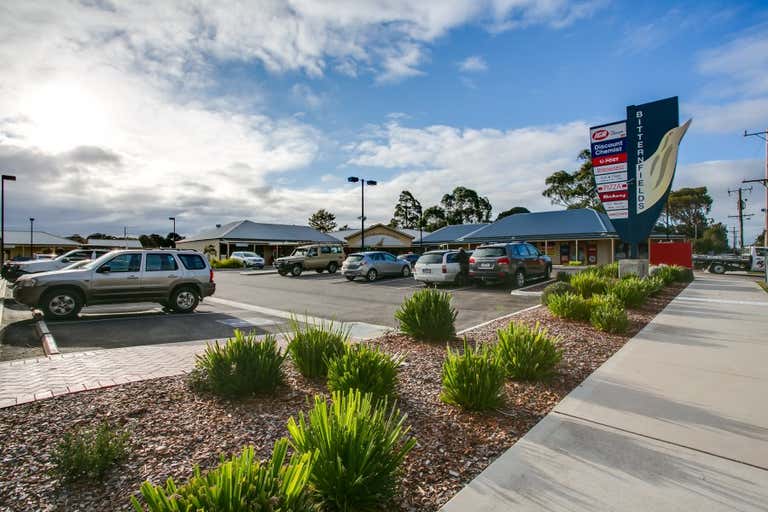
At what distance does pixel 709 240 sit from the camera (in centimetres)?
6306

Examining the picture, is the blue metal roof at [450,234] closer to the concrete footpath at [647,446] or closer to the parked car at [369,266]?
the parked car at [369,266]

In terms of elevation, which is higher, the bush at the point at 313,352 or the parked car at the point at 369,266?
the parked car at the point at 369,266

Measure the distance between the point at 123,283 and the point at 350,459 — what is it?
387 inches

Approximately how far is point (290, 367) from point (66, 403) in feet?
7.63

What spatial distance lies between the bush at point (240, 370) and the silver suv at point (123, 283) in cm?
703

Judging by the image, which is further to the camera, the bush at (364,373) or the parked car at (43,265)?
the parked car at (43,265)

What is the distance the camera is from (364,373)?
12.6 feet

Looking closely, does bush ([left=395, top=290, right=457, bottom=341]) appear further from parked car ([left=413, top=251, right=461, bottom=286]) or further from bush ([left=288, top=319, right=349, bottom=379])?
parked car ([left=413, top=251, right=461, bottom=286])

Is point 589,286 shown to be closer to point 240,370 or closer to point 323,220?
point 240,370

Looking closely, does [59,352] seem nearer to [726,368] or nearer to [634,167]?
[726,368]

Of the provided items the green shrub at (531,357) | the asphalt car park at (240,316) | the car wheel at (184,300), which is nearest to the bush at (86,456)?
the green shrub at (531,357)

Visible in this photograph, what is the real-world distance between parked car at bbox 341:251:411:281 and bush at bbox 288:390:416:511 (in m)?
18.8

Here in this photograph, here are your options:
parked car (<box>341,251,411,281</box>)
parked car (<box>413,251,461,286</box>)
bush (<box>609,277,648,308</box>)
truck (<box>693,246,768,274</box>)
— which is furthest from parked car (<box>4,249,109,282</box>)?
truck (<box>693,246,768,274</box>)

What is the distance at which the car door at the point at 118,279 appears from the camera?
9.57 metres
